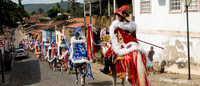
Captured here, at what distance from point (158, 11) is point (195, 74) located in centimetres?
429

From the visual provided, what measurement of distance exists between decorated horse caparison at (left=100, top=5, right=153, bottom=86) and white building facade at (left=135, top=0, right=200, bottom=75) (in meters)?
6.63

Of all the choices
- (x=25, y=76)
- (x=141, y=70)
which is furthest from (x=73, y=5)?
(x=141, y=70)

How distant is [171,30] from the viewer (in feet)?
44.3

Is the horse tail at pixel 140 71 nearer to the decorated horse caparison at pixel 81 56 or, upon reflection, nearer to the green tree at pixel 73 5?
the decorated horse caparison at pixel 81 56

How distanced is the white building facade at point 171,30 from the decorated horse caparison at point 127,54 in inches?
261

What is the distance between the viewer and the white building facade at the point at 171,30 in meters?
12.3

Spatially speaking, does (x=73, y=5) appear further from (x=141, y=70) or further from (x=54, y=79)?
(x=141, y=70)

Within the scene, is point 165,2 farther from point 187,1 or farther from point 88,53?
point 88,53

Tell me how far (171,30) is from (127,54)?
7761 millimetres

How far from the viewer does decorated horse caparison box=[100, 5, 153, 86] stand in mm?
6199

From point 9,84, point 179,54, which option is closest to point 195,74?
point 179,54

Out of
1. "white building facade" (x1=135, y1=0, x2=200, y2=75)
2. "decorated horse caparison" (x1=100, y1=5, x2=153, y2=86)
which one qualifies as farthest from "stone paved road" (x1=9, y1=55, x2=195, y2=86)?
"decorated horse caparison" (x1=100, y1=5, x2=153, y2=86)

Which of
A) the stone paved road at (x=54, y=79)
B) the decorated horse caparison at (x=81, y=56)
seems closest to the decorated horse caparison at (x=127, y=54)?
the decorated horse caparison at (x=81, y=56)

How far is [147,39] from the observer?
15.0m
